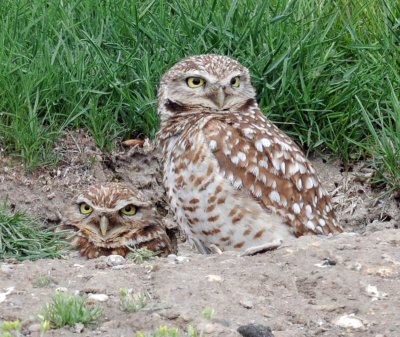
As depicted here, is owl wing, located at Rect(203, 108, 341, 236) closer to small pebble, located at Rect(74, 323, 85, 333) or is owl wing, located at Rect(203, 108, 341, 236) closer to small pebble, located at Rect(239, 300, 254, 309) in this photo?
small pebble, located at Rect(239, 300, 254, 309)

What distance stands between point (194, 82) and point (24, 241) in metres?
1.57

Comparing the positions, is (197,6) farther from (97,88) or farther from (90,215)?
(90,215)

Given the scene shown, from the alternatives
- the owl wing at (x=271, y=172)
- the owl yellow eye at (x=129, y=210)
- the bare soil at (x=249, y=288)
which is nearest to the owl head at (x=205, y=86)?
the owl wing at (x=271, y=172)

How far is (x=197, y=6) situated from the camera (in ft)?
26.0

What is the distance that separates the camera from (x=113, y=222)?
7480 millimetres

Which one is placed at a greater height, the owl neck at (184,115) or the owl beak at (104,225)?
the owl neck at (184,115)

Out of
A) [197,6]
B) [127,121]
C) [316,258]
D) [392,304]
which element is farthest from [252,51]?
[392,304]

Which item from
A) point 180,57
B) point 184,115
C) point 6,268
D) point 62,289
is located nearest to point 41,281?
point 62,289

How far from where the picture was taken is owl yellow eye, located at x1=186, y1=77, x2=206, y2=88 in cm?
699

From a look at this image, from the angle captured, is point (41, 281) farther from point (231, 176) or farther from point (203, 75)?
point (203, 75)

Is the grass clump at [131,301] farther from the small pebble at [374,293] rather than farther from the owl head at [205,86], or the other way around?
the owl head at [205,86]

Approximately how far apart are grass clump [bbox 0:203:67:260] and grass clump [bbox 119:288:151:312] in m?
1.80

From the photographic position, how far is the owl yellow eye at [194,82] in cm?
699

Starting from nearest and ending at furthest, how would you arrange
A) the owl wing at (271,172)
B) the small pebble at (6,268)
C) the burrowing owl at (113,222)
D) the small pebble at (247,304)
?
the small pebble at (247,304), the small pebble at (6,268), the owl wing at (271,172), the burrowing owl at (113,222)
